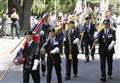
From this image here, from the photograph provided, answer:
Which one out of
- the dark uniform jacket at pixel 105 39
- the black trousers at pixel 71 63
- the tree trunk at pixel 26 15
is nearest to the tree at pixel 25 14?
the tree trunk at pixel 26 15

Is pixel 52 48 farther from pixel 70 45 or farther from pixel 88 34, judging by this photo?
pixel 88 34

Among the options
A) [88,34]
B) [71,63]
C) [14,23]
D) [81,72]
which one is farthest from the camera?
[14,23]

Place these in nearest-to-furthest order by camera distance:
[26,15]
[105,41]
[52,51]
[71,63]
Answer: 1. [52,51]
2. [105,41]
3. [71,63]
4. [26,15]

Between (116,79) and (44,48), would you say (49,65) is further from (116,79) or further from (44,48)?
(116,79)

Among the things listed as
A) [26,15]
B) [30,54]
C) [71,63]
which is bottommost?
[71,63]

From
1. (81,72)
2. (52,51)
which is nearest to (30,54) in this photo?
(52,51)

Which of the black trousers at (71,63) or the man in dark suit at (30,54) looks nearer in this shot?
the man in dark suit at (30,54)

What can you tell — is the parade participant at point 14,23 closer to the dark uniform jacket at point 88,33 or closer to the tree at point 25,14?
the tree at point 25,14

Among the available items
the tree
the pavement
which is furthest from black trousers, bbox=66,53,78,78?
the tree

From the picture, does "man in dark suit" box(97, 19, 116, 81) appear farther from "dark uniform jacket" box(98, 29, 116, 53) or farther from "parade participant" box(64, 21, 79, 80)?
"parade participant" box(64, 21, 79, 80)

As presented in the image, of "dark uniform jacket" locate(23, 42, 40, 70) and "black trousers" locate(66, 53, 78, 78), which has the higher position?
"dark uniform jacket" locate(23, 42, 40, 70)

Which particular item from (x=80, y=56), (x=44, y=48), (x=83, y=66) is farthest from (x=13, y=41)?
(x=44, y=48)

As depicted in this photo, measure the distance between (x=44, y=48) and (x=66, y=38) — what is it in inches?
80.1

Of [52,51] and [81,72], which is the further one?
[81,72]
